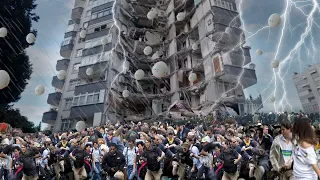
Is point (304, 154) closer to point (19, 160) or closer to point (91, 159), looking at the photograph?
point (91, 159)

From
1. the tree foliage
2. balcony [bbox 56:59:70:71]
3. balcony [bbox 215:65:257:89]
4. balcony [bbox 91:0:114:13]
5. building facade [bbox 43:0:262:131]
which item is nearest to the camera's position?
the tree foliage

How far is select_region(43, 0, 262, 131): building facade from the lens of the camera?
2495 centimetres

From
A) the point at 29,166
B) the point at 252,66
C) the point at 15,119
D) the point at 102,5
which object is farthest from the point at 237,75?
the point at 102,5

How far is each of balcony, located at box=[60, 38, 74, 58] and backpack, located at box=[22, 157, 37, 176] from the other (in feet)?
103

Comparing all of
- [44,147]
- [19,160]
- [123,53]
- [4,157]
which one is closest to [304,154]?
[19,160]

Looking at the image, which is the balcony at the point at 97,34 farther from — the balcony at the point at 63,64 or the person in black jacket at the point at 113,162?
the person in black jacket at the point at 113,162

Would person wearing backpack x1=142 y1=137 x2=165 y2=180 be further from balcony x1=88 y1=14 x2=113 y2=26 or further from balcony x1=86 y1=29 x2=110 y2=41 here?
balcony x1=88 y1=14 x2=113 y2=26

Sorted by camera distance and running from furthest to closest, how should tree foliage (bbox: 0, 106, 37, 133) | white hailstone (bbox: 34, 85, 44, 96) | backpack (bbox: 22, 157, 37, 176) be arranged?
1. tree foliage (bbox: 0, 106, 37, 133)
2. white hailstone (bbox: 34, 85, 44, 96)
3. backpack (bbox: 22, 157, 37, 176)

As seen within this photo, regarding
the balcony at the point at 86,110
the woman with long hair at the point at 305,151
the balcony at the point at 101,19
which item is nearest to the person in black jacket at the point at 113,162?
the woman with long hair at the point at 305,151

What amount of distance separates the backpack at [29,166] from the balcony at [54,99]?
91.3 ft

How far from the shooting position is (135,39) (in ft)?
126

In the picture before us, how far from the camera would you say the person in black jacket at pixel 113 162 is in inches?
277

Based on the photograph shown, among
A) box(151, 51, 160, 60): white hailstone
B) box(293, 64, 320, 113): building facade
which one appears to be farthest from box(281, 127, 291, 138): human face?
box(293, 64, 320, 113): building facade

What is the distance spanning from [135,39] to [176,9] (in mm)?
8201
